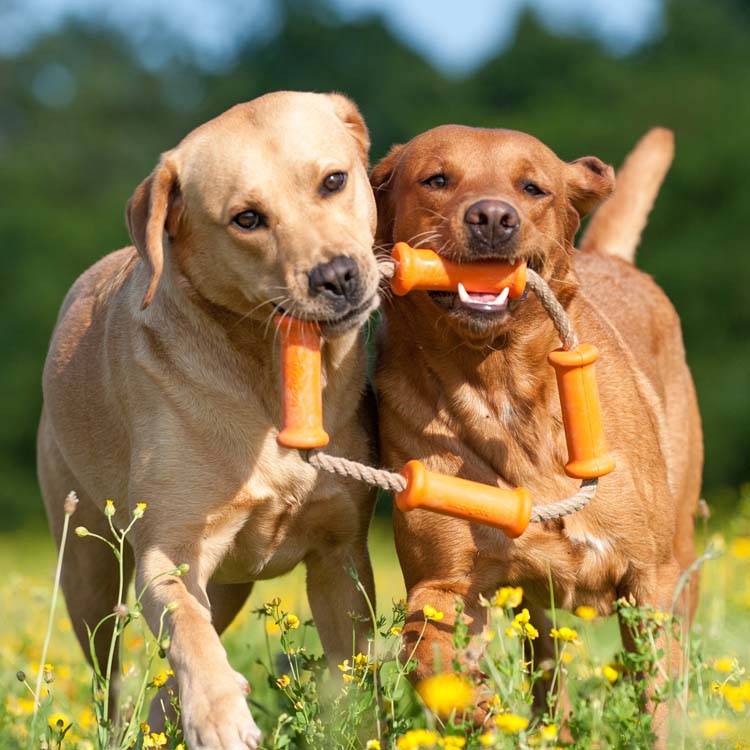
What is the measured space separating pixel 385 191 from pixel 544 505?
144 cm

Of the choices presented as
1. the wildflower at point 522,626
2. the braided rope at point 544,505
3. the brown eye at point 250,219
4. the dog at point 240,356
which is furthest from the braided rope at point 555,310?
the wildflower at point 522,626

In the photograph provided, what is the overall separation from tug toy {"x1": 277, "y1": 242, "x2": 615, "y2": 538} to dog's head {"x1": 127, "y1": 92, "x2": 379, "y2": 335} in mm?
135

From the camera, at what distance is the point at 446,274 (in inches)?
170

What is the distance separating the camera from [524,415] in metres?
4.70

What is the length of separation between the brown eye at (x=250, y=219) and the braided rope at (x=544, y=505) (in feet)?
1.45

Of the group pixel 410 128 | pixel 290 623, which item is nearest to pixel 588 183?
pixel 290 623

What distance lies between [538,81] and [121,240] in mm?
9037

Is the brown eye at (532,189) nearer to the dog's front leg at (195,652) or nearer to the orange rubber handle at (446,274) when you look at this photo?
the orange rubber handle at (446,274)

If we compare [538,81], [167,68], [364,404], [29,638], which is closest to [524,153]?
[364,404]

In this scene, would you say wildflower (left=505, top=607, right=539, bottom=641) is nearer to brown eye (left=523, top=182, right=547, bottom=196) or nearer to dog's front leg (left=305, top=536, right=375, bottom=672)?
dog's front leg (left=305, top=536, right=375, bottom=672)

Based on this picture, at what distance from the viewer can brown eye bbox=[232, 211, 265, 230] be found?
4336mm

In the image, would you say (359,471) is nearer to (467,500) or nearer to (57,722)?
(467,500)

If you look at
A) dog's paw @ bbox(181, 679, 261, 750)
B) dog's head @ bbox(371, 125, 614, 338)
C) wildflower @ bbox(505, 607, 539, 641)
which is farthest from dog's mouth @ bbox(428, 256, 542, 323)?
dog's paw @ bbox(181, 679, 261, 750)

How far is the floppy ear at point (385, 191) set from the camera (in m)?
4.96
